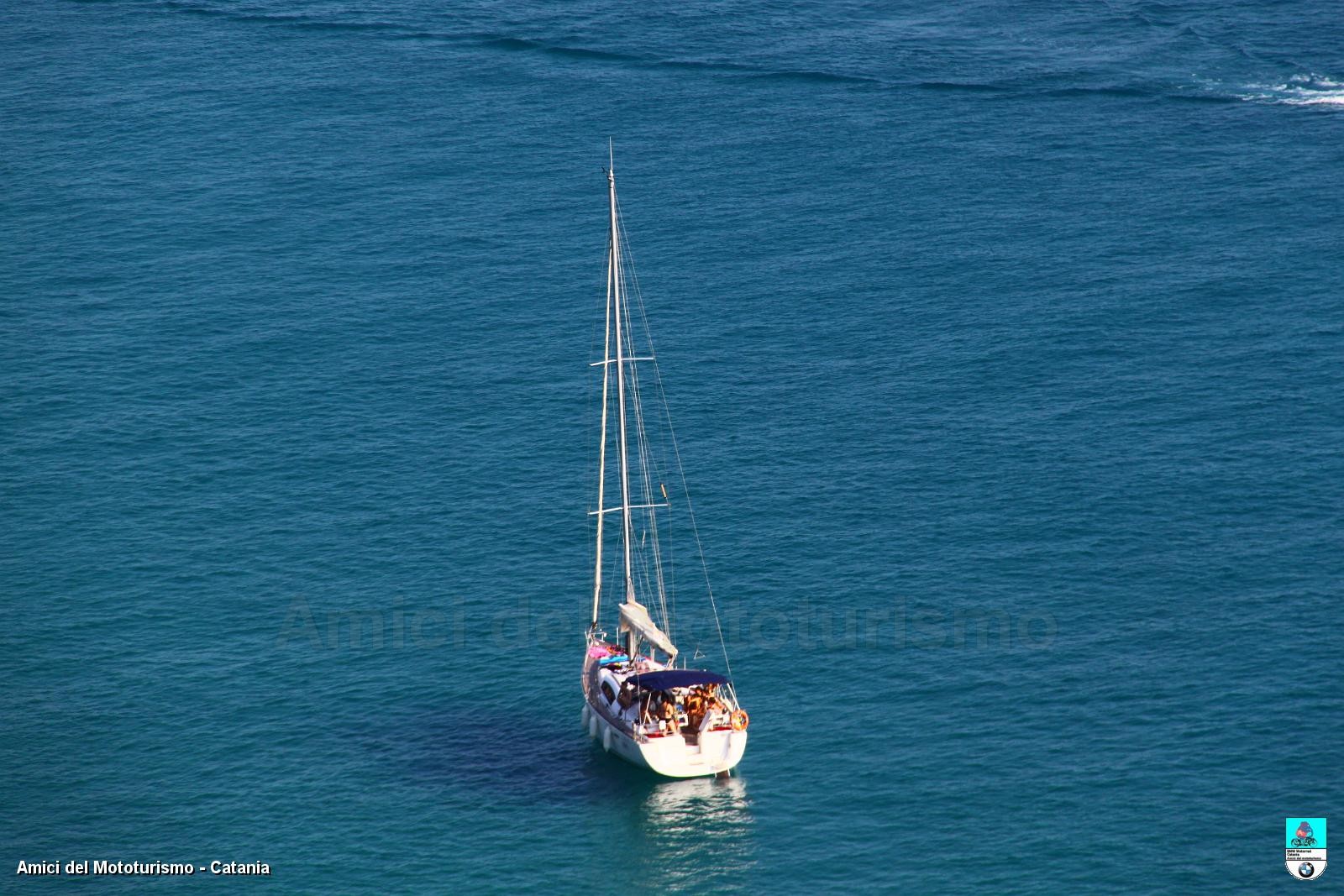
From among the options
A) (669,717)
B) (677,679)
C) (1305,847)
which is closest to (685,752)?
(669,717)

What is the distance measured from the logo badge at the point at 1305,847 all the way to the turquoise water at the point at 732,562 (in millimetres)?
1116

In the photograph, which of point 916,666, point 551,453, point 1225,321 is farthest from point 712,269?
point 916,666

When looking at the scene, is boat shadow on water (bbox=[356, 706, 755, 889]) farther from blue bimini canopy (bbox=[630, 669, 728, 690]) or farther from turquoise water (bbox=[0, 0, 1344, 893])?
blue bimini canopy (bbox=[630, 669, 728, 690])

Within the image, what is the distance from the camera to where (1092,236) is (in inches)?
7820

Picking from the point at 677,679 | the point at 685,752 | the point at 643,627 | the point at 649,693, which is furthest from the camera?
the point at 643,627

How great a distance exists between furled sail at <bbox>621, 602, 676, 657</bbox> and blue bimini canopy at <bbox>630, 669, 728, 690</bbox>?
4.44 m

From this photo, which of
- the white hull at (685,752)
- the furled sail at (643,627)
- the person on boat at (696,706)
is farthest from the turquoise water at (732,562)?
the furled sail at (643,627)

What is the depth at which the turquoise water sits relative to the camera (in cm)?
12094

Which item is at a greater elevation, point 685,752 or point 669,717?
point 669,717

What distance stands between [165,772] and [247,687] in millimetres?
11002

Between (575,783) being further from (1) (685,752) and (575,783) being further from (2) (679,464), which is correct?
(2) (679,464)

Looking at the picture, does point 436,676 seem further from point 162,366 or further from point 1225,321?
point 1225,321

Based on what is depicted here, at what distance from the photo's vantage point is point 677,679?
119 meters

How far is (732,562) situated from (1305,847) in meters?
51.0
